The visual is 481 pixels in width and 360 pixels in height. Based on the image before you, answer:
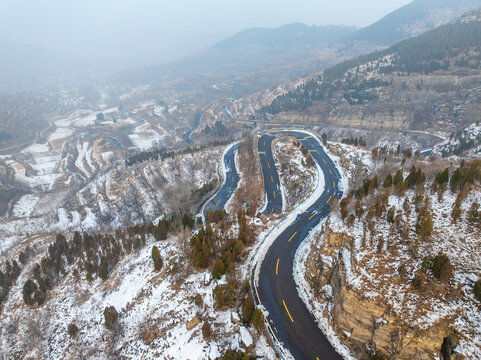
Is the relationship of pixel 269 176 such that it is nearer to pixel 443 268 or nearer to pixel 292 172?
pixel 292 172

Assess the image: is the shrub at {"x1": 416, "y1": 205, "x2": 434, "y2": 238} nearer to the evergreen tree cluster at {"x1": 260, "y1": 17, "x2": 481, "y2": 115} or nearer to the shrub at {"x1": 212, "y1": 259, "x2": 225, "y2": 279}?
the shrub at {"x1": 212, "y1": 259, "x2": 225, "y2": 279}

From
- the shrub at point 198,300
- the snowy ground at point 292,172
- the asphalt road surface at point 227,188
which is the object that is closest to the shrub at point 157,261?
the shrub at point 198,300

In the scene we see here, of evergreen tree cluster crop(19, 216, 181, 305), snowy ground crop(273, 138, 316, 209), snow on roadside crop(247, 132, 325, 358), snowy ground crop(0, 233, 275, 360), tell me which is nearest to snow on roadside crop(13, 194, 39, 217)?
evergreen tree cluster crop(19, 216, 181, 305)

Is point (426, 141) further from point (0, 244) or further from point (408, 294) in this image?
point (0, 244)

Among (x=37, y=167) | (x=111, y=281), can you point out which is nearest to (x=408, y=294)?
(x=111, y=281)

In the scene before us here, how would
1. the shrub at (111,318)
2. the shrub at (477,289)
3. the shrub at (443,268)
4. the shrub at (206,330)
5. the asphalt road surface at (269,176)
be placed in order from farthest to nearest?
the asphalt road surface at (269,176) < the shrub at (111,318) < the shrub at (206,330) < the shrub at (443,268) < the shrub at (477,289)

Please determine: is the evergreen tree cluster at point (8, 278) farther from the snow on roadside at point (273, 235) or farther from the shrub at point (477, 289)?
the shrub at point (477, 289)
